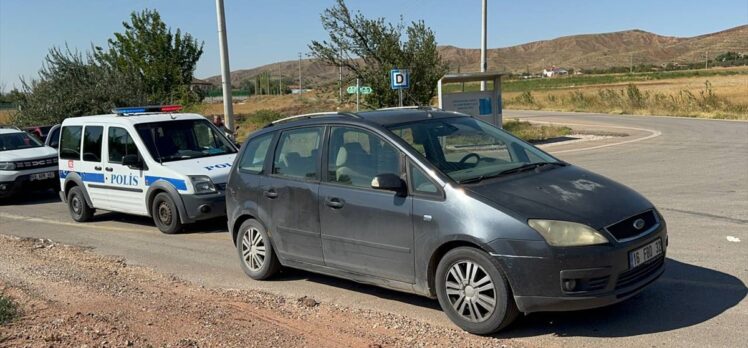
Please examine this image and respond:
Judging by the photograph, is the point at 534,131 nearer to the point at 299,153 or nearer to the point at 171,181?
the point at 171,181

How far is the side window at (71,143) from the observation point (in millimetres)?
11141

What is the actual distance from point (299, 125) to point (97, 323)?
247 centimetres

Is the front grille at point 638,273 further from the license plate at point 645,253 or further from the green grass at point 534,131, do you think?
the green grass at point 534,131

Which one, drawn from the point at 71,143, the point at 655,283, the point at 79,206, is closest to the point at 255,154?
the point at 655,283

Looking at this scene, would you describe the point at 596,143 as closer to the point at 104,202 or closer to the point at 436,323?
the point at 104,202

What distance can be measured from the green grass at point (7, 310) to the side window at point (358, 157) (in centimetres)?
277

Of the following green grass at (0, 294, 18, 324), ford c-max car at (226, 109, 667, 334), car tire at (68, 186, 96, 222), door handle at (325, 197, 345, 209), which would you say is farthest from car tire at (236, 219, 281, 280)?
car tire at (68, 186, 96, 222)

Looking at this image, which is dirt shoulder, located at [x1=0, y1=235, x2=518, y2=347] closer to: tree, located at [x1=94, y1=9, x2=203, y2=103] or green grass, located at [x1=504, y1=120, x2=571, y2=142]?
green grass, located at [x1=504, y1=120, x2=571, y2=142]

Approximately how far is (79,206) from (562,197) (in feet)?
29.5

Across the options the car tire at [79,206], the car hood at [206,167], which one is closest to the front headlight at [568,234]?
the car hood at [206,167]

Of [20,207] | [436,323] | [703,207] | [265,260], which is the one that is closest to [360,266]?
[436,323]

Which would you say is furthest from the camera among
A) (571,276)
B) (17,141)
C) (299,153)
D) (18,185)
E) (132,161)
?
(17,141)

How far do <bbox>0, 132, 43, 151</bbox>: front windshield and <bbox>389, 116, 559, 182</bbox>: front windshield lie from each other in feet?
42.0

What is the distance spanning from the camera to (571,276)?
4461 mm
